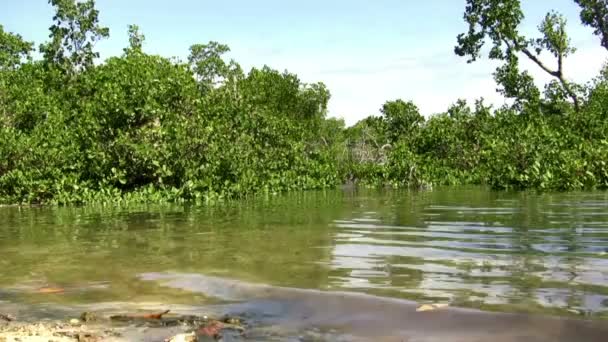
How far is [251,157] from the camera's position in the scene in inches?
818

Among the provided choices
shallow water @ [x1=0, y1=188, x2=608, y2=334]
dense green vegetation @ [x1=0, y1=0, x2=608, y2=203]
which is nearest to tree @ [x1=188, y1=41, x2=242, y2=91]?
dense green vegetation @ [x1=0, y1=0, x2=608, y2=203]

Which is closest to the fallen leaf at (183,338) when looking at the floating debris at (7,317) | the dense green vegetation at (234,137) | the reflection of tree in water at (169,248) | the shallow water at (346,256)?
the shallow water at (346,256)

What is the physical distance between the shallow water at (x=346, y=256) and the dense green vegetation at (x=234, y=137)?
5.31 m

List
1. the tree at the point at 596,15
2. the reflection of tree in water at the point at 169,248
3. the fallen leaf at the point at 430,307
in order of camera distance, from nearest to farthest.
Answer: the fallen leaf at the point at 430,307 < the reflection of tree in water at the point at 169,248 < the tree at the point at 596,15

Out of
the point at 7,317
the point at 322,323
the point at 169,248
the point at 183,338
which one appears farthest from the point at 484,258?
the point at 7,317

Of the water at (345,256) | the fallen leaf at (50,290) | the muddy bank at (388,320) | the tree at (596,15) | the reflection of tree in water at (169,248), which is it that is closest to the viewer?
Result: the muddy bank at (388,320)

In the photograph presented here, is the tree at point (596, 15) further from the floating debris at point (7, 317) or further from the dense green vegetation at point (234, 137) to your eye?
the floating debris at point (7, 317)

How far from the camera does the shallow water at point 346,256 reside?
404cm

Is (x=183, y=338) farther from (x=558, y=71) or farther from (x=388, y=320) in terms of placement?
(x=558, y=71)

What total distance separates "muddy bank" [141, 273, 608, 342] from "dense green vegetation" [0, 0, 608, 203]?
9294mm

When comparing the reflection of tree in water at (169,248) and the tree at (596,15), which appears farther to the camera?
the tree at (596,15)

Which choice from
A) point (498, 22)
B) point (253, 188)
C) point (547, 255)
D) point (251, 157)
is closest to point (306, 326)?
point (547, 255)

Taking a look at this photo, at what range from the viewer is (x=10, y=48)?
106 feet

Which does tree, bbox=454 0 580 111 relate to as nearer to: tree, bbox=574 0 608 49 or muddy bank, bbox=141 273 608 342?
tree, bbox=574 0 608 49
